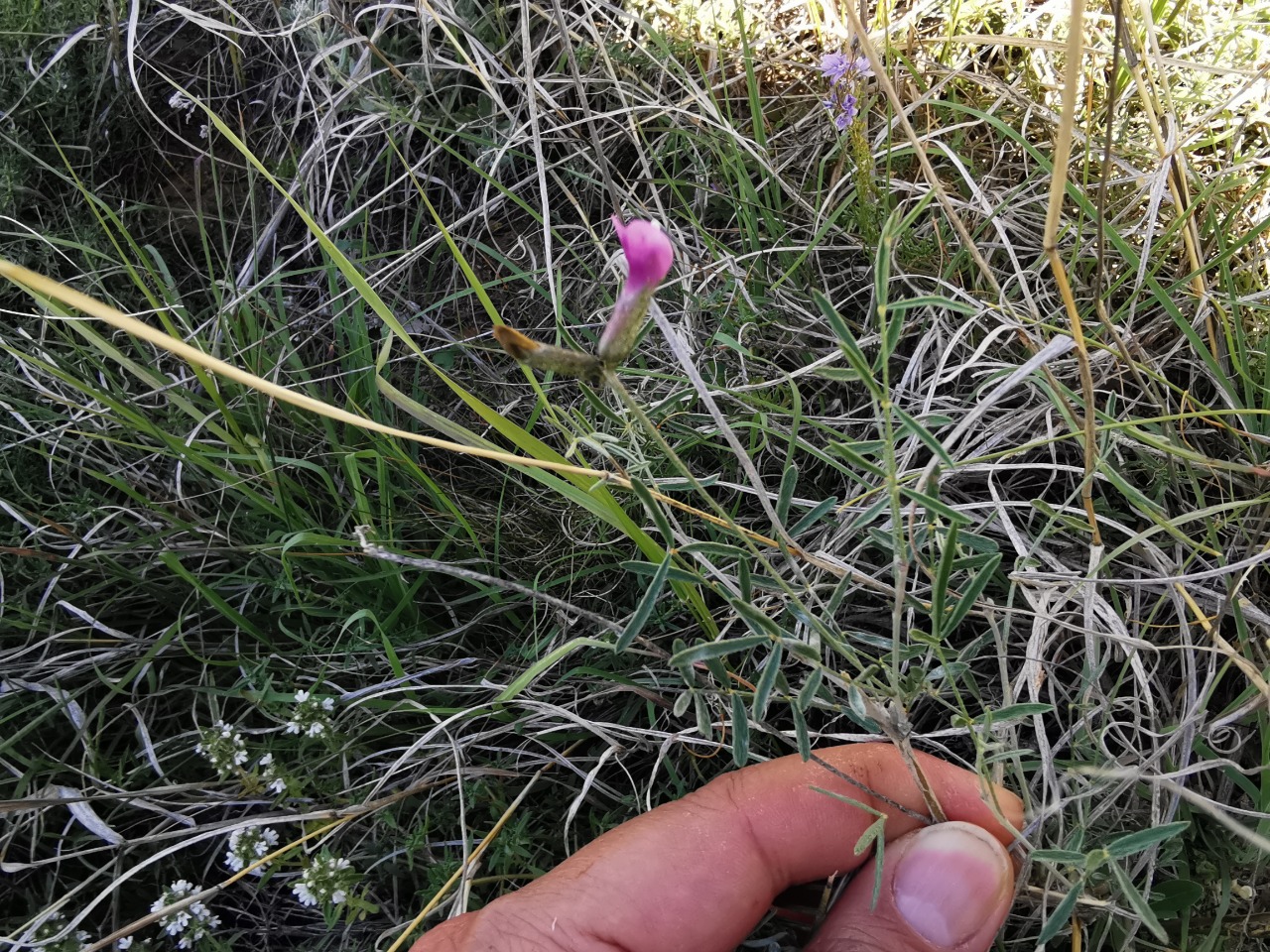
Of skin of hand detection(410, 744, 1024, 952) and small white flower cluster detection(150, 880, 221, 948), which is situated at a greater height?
skin of hand detection(410, 744, 1024, 952)

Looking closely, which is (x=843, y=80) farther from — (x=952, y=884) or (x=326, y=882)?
(x=326, y=882)

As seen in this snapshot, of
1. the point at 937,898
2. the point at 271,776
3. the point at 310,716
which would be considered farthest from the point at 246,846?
the point at 937,898

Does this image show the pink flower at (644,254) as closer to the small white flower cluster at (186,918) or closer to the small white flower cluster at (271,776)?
the small white flower cluster at (271,776)

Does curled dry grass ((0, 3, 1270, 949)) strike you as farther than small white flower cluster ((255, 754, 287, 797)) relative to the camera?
No

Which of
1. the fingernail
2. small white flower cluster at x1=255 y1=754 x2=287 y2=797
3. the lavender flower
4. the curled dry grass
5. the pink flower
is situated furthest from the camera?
the lavender flower

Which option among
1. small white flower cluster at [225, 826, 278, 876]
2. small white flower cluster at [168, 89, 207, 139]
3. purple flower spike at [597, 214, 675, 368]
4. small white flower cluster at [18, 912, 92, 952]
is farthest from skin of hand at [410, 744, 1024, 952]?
small white flower cluster at [168, 89, 207, 139]

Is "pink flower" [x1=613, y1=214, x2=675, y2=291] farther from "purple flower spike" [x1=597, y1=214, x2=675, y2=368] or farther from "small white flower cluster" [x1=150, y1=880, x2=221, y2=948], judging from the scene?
"small white flower cluster" [x1=150, y1=880, x2=221, y2=948]

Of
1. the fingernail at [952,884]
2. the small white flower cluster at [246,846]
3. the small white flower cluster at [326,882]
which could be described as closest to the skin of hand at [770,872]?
the fingernail at [952,884]
